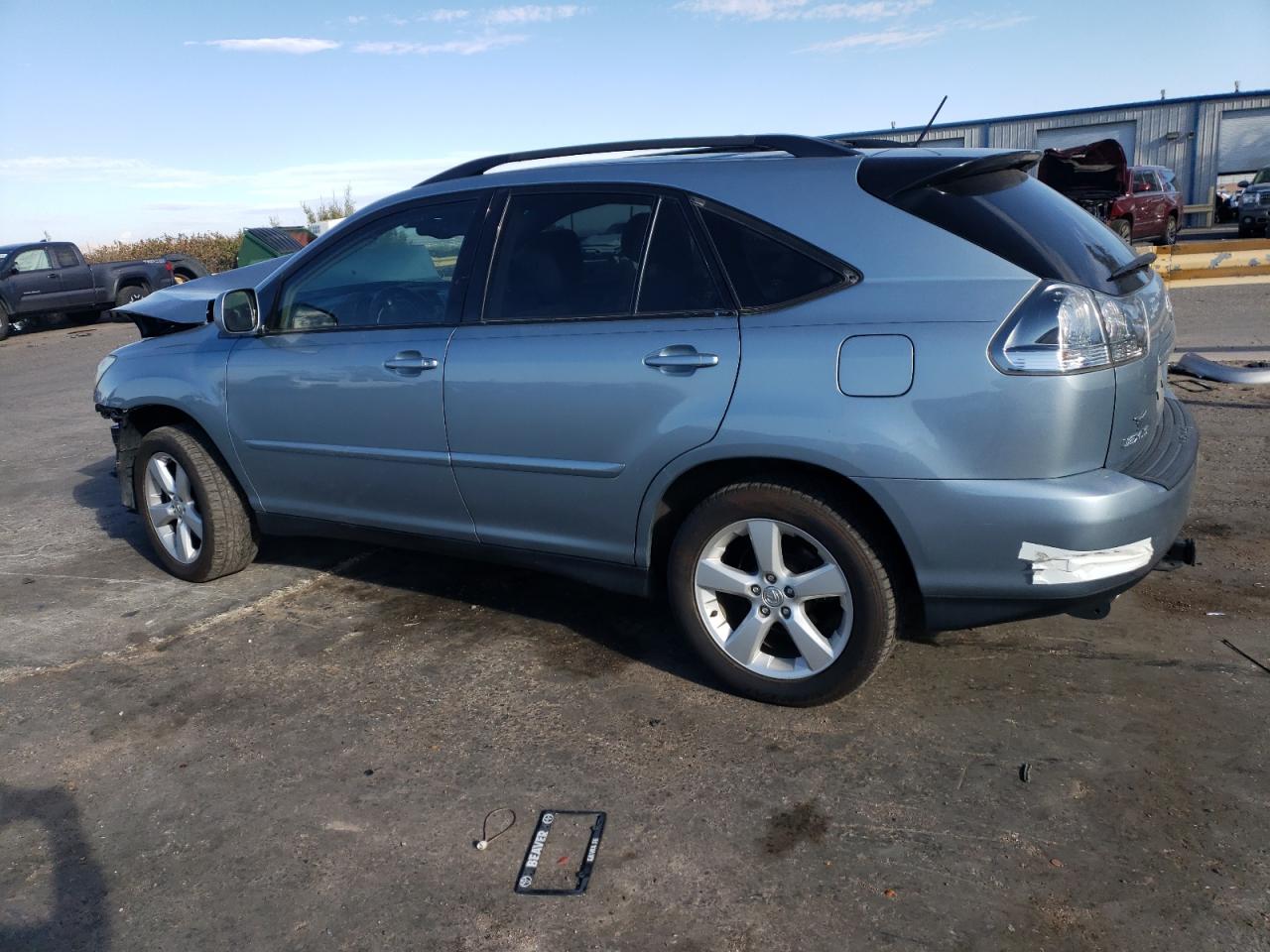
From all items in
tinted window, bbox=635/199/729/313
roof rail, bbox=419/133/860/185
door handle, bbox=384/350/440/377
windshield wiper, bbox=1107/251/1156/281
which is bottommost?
door handle, bbox=384/350/440/377

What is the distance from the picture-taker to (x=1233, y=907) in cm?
240

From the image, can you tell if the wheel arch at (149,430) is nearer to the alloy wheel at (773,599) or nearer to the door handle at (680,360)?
the door handle at (680,360)

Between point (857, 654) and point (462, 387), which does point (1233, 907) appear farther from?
point (462, 387)

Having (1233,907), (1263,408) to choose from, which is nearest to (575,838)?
(1233,907)

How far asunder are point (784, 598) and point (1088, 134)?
123 feet

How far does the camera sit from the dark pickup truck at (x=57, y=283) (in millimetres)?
18781

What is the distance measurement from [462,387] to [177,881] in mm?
1824

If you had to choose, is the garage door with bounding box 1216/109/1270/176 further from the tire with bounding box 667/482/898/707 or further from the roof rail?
the tire with bounding box 667/482/898/707

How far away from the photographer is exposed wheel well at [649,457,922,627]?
321 cm

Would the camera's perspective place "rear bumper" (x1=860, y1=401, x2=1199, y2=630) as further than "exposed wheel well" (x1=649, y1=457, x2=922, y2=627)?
No

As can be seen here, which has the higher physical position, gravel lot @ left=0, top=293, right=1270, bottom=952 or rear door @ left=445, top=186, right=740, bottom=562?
rear door @ left=445, top=186, right=740, bottom=562

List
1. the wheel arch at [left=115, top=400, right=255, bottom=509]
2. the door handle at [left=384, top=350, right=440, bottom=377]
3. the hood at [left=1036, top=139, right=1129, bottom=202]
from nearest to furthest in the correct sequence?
the door handle at [left=384, top=350, right=440, bottom=377]
the wheel arch at [left=115, top=400, right=255, bottom=509]
the hood at [left=1036, top=139, right=1129, bottom=202]

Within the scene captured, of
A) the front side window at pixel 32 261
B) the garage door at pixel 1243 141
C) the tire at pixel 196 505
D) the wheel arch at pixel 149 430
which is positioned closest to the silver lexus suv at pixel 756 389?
the wheel arch at pixel 149 430

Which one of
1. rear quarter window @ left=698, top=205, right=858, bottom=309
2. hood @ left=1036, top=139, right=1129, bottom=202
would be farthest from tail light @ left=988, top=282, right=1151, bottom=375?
hood @ left=1036, top=139, right=1129, bottom=202
